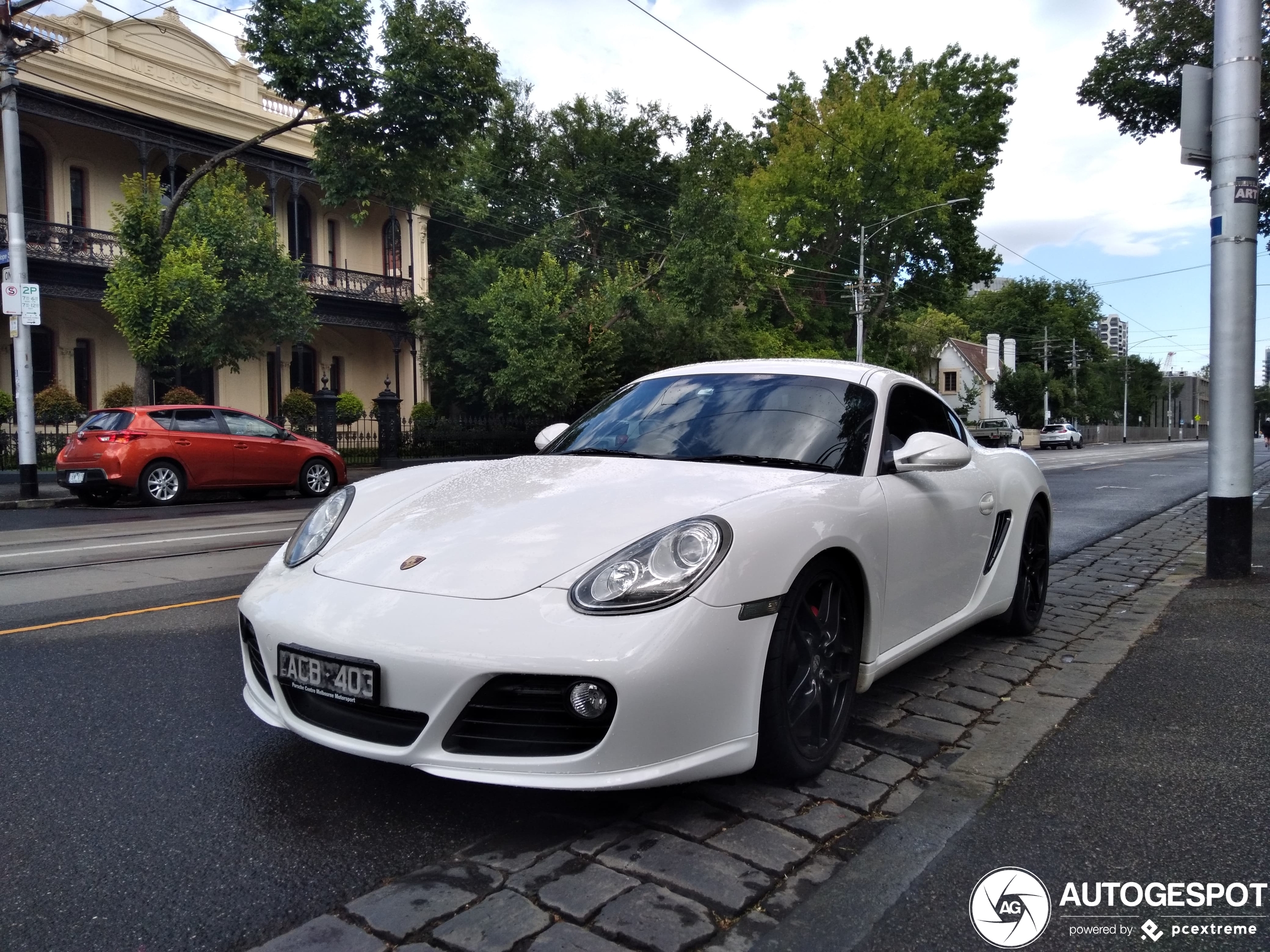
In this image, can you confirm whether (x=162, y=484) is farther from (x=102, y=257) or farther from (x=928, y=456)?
(x=928, y=456)

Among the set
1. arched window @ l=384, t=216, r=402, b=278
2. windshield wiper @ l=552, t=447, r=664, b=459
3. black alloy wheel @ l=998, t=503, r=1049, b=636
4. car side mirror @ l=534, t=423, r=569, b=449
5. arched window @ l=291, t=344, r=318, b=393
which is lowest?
black alloy wheel @ l=998, t=503, r=1049, b=636

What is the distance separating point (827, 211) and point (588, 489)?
3494 cm

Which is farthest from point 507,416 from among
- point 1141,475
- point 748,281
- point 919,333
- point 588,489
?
point 919,333

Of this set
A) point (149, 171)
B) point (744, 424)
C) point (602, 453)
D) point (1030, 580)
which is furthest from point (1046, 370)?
point (602, 453)

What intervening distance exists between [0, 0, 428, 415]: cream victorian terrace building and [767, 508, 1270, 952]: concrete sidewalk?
22844 mm

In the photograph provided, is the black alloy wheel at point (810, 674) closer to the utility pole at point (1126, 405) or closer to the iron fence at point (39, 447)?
the iron fence at point (39, 447)

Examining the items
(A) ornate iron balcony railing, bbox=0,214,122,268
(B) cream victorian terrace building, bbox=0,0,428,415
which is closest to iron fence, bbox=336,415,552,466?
(B) cream victorian terrace building, bbox=0,0,428,415

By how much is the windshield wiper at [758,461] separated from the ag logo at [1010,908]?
1.43m

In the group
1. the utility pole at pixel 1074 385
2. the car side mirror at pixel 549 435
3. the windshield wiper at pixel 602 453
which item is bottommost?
the windshield wiper at pixel 602 453

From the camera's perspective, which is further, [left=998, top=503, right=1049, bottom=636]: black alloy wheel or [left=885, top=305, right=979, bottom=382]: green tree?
[left=885, top=305, right=979, bottom=382]: green tree

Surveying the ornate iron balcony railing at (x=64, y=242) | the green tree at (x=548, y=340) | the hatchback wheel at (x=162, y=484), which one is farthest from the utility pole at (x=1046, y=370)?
the hatchback wheel at (x=162, y=484)

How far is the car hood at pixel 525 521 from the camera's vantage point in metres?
2.69

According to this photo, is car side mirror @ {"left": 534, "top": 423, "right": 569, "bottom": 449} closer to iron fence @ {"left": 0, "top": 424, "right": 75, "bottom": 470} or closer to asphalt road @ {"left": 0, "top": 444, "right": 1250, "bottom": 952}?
asphalt road @ {"left": 0, "top": 444, "right": 1250, "bottom": 952}

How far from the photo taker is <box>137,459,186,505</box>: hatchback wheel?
1370 centimetres
